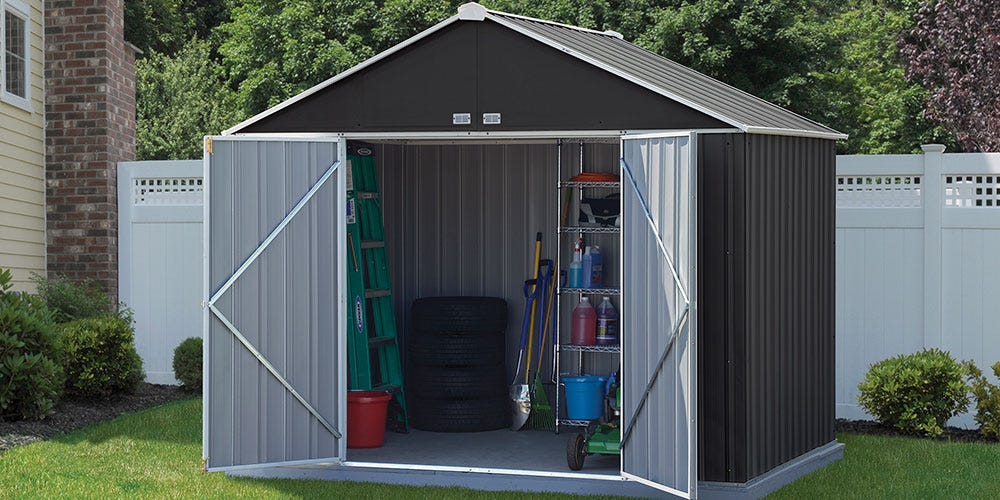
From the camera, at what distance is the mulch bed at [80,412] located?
8.96 m

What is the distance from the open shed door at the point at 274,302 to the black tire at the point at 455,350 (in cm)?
159

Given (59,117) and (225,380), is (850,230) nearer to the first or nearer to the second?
(225,380)

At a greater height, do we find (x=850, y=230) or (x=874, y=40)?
(x=874, y=40)

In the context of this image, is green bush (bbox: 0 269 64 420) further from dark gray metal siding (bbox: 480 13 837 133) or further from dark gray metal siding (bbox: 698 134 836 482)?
dark gray metal siding (bbox: 698 134 836 482)

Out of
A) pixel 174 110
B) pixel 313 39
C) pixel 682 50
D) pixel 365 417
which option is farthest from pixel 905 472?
pixel 174 110

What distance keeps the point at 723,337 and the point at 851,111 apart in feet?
51.1

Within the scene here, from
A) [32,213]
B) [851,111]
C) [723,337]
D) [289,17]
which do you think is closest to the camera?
[723,337]

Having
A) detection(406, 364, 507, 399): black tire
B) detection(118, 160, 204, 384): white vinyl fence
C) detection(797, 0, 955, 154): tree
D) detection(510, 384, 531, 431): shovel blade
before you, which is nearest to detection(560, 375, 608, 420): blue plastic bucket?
detection(510, 384, 531, 431): shovel blade

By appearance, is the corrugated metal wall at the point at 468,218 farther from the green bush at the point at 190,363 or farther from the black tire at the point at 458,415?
the green bush at the point at 190,363

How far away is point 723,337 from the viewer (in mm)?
7434

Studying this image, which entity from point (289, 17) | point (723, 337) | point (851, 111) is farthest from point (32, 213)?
point (851, 111)

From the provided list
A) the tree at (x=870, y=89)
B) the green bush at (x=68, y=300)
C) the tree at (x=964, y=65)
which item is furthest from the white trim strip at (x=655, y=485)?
the tree at (x=870, y=89)

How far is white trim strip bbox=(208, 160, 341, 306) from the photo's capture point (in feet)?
25.0

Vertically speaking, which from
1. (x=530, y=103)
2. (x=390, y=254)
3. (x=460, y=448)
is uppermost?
(x=530, y=103)
